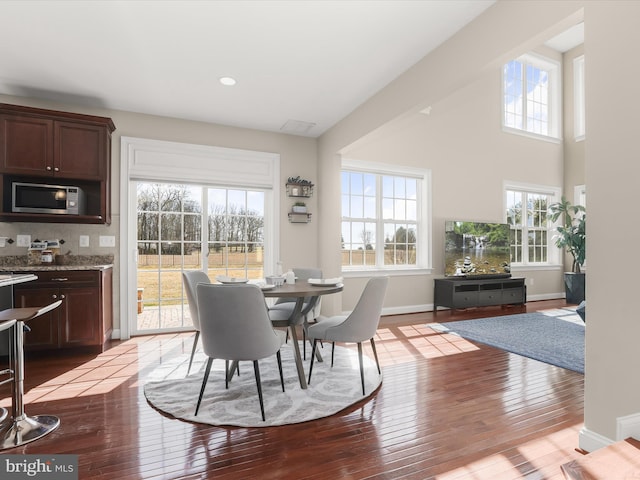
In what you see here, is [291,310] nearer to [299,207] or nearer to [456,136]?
[299,207]

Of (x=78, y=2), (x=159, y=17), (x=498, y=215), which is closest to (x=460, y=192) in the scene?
(x=498, y=215)

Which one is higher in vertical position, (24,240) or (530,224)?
(530,224)

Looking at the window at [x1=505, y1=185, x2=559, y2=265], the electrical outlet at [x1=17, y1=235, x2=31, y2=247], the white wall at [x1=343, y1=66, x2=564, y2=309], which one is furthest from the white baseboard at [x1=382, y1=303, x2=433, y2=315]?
the electrical outlet at [x1=17, y1=235, x2=31, y2=247]

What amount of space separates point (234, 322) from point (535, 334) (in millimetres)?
3976

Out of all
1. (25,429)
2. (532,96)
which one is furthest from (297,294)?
(532,96)

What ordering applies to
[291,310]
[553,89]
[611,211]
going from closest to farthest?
[611,211] → [291,310] → [553,89]

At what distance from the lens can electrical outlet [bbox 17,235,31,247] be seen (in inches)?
153

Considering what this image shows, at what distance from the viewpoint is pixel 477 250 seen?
20.5 ft

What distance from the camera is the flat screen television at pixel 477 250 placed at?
6062 mm

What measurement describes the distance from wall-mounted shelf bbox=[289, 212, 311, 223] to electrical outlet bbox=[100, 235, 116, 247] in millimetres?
2302

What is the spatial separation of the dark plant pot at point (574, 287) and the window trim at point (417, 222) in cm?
310

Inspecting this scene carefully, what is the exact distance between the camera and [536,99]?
7645 mm

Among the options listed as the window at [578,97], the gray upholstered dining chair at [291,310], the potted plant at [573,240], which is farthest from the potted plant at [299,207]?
the window at [578,97]

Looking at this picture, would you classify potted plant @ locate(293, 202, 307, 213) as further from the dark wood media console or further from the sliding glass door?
the dark wood media console
